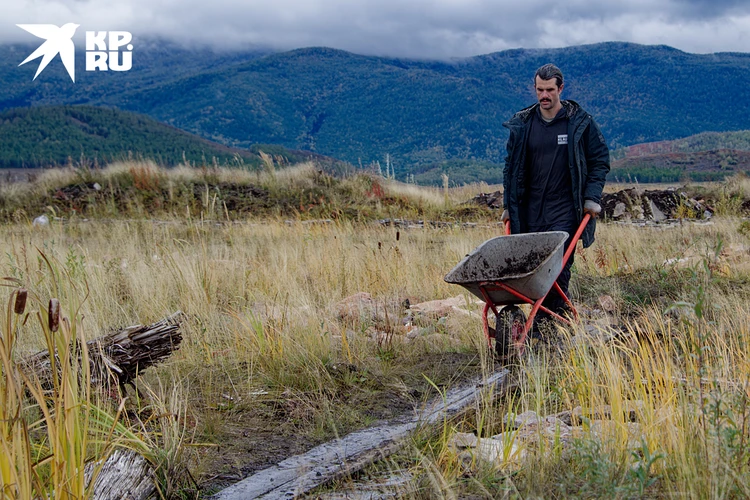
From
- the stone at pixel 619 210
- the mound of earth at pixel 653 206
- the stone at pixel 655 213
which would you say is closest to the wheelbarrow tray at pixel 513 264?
the mound of earth at pixel 653 206

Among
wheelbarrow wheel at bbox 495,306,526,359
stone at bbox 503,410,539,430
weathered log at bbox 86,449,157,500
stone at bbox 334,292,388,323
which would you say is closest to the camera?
weathered log at bbox 86,449,157,500

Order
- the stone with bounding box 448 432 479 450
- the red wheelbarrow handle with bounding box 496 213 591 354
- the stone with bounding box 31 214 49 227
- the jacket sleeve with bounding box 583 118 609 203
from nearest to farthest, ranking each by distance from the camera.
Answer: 1. the stone with bounding box 448 432 479 450
2. the red wheelbarrow handle with bounding box 496 213 591 354
3. the jacket sleeve with bounding box 583 118 609 203
4. the stone with bounding box 31 214 49 227

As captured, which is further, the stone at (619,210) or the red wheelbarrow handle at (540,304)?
the stone at (619,210)

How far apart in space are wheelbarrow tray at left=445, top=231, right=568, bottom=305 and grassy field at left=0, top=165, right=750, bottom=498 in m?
0.37

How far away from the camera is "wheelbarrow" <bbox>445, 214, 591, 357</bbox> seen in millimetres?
4344

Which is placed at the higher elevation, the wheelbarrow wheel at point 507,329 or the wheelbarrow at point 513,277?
the wheelbarrow at point 513,277

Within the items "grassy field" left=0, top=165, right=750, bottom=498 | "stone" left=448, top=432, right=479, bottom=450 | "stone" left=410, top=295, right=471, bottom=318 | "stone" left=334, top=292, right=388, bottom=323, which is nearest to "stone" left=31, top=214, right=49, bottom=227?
"grassy field" left=0, top=165, right=750, bottom=498

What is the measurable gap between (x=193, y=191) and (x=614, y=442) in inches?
553

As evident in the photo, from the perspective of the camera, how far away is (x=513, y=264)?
16.8ft

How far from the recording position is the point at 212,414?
12.3 feet

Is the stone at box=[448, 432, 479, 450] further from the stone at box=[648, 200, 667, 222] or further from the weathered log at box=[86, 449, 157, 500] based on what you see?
the stone at box=[648, 200, 667, 222]

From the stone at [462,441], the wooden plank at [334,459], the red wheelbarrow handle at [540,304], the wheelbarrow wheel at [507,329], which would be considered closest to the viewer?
the wooden plank at [334,459]

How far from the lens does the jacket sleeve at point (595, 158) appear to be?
16.5 ft

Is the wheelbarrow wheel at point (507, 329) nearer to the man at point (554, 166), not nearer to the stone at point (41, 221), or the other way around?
the man at point (554, 166)
